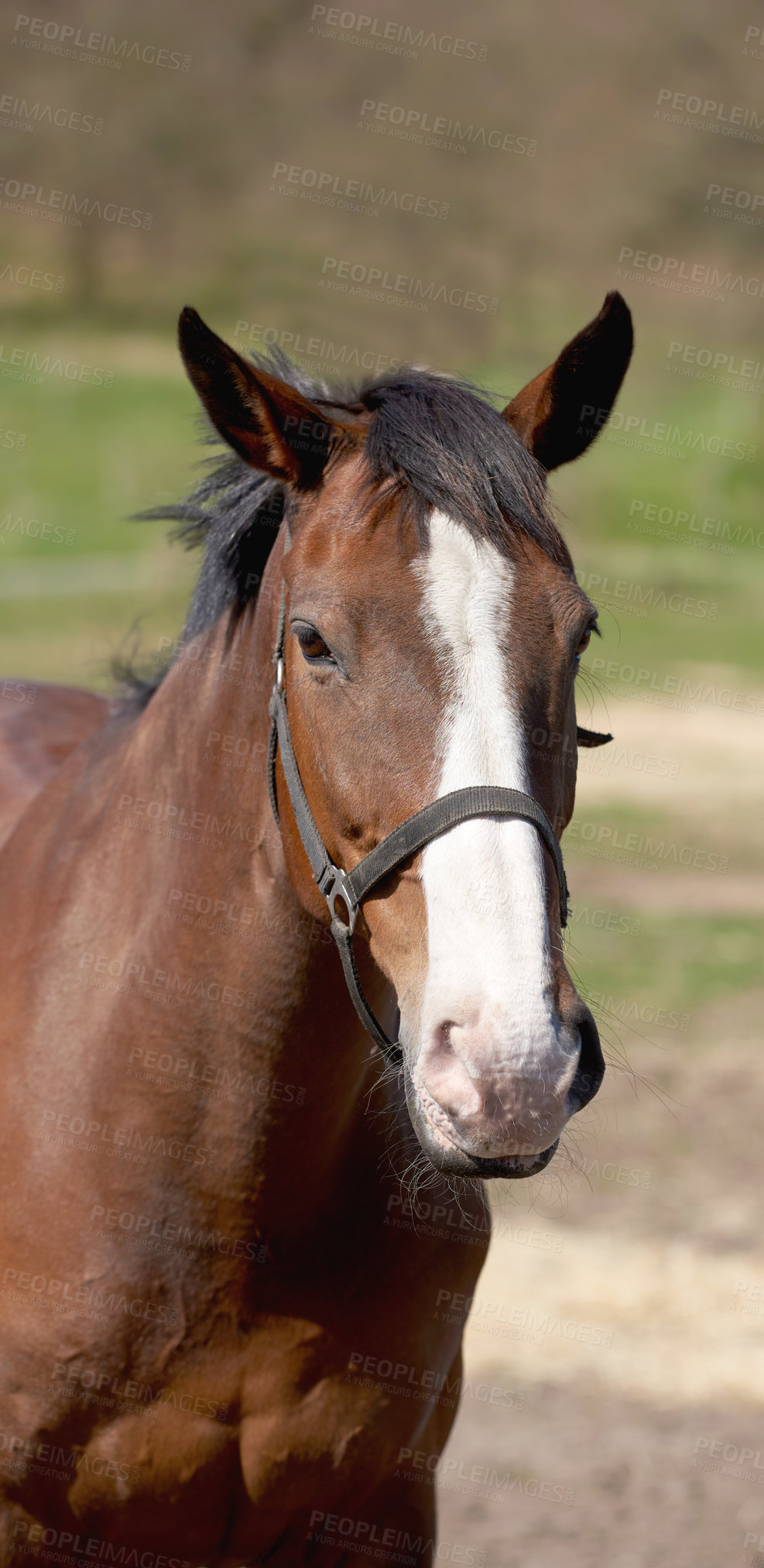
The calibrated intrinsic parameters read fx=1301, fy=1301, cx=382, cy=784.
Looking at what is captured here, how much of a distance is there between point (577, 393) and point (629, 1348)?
399 cm

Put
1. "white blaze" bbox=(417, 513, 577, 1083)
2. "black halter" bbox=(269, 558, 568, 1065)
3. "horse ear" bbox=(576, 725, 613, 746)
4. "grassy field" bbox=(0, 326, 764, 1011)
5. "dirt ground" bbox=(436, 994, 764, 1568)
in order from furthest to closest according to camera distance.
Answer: "grassy field" bbox=(0, 326, 764, 1011)
"dirt ground" bbox=(436, 994, 764, 1568)
"horse ear" bbox=(576, 725, 613, 746)
"black halter" bbox=(269, 558, 568, 1065)
"white blaze" bbox=(417, 513, 577, 1083)

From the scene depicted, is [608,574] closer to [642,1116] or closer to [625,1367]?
[642,1116]

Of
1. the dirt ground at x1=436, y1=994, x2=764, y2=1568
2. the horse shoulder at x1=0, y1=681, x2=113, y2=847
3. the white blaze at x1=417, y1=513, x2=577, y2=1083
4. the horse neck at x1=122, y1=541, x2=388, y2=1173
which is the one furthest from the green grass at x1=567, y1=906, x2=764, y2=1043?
the white blaze at x1=417, y1=513, x2=577, y2=1083

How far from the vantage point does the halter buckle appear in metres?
2.14

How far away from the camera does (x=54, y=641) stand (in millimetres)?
17047

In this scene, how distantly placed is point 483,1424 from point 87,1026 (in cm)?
293

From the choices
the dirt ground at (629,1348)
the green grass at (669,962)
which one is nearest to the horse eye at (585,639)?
the dirt ground at (629,1348)

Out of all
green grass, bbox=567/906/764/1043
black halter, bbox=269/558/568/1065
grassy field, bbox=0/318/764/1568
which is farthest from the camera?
green grass, bbox=567/906/764/1043

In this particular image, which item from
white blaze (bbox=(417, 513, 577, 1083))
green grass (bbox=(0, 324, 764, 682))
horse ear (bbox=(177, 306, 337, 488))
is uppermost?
horse ear (bbox=(177, 306, 337, 488))

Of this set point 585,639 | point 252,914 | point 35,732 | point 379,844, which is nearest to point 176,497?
point 35,732

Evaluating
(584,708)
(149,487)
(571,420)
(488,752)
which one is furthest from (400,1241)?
(149,487)

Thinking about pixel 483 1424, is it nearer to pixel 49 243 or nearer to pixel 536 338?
pixel 536 338

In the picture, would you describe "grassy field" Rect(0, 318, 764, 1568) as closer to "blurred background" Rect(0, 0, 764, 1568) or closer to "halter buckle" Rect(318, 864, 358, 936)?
"blurred background" Rect(0, 0, 764, 1568)

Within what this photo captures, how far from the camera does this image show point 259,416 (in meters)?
2.33
